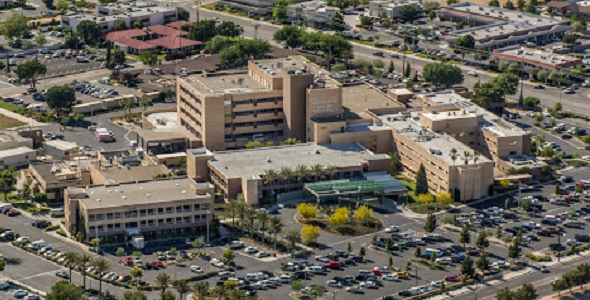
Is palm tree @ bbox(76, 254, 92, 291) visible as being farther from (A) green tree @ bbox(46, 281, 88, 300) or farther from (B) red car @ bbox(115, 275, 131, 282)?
(A) green tree @ bbox(46, 281, 88, 300)

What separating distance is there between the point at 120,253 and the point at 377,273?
1523 inches

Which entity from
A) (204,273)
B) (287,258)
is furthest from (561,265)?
(204,273)

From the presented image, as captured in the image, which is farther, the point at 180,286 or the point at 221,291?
the point at 180,286

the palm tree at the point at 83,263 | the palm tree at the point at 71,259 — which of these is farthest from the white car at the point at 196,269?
the palm tree at the point at 71,259

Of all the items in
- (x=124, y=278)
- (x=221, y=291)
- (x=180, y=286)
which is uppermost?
(x=221, y=291)

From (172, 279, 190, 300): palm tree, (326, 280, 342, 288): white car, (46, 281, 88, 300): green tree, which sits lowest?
(326, 280, 342, 288): white car

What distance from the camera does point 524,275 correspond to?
195375 mm

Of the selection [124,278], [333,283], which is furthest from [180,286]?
[333,283]

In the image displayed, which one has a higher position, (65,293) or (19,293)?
(65,293)

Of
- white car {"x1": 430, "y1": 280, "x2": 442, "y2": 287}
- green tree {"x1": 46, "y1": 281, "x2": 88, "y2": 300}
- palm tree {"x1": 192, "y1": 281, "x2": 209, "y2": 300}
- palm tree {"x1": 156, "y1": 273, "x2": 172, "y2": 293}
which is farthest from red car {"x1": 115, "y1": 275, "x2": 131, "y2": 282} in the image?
white car {"x1": 430, "y1": 280, "x2": 442, "y2": 287}

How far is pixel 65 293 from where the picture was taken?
177 meters

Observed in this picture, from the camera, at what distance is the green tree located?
579 ft

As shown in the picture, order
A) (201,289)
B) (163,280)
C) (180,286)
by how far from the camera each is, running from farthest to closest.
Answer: (163,280) < (180,286) < (201,289)

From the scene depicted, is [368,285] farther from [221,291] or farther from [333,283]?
[221,291]
